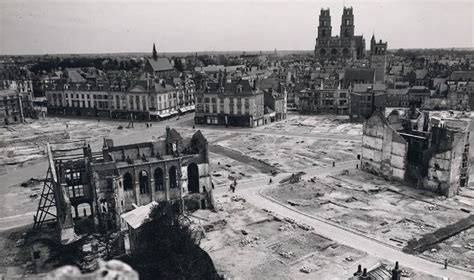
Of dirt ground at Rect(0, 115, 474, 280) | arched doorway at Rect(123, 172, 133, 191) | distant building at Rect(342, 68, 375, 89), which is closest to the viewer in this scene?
dirt ground at Rect(0, 115, 474, 280)

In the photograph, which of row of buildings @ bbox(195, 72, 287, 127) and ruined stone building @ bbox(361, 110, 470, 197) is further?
row of buildings @ bbox(195, 72, 287, 127)

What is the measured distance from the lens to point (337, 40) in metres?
188

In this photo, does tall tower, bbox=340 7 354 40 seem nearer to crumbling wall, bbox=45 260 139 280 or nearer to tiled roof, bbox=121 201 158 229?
tiled roof, bbox=121 201 158 229

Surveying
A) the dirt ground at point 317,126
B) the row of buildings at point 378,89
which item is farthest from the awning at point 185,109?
the row of buildings at point 378,89

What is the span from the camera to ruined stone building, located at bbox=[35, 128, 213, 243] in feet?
138

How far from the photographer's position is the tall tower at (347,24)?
611ft

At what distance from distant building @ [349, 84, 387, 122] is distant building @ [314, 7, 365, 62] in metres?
84.8

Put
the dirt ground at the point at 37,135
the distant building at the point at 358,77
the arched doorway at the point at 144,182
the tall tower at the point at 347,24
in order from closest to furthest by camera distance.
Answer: the arched doorway at the point at 144,182 → the dirt ground at the point at 37,135 → the distant building at the point at 358,77 → the tall tower at the point at 347,24

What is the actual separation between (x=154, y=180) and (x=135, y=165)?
10.4 feet

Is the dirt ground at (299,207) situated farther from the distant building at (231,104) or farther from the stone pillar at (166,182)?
the distant building at (231,104)

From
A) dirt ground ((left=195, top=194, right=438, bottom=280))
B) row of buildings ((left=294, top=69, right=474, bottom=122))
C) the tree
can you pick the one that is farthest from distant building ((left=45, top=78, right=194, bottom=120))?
the tree

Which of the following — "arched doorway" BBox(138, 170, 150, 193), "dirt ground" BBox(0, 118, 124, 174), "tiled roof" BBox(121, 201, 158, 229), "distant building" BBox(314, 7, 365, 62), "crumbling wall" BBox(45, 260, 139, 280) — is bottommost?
"dirt ground" BBox(0, 118, 124, 174)

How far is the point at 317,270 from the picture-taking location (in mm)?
34625

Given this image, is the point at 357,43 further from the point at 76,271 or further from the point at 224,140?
the point at 76,271
